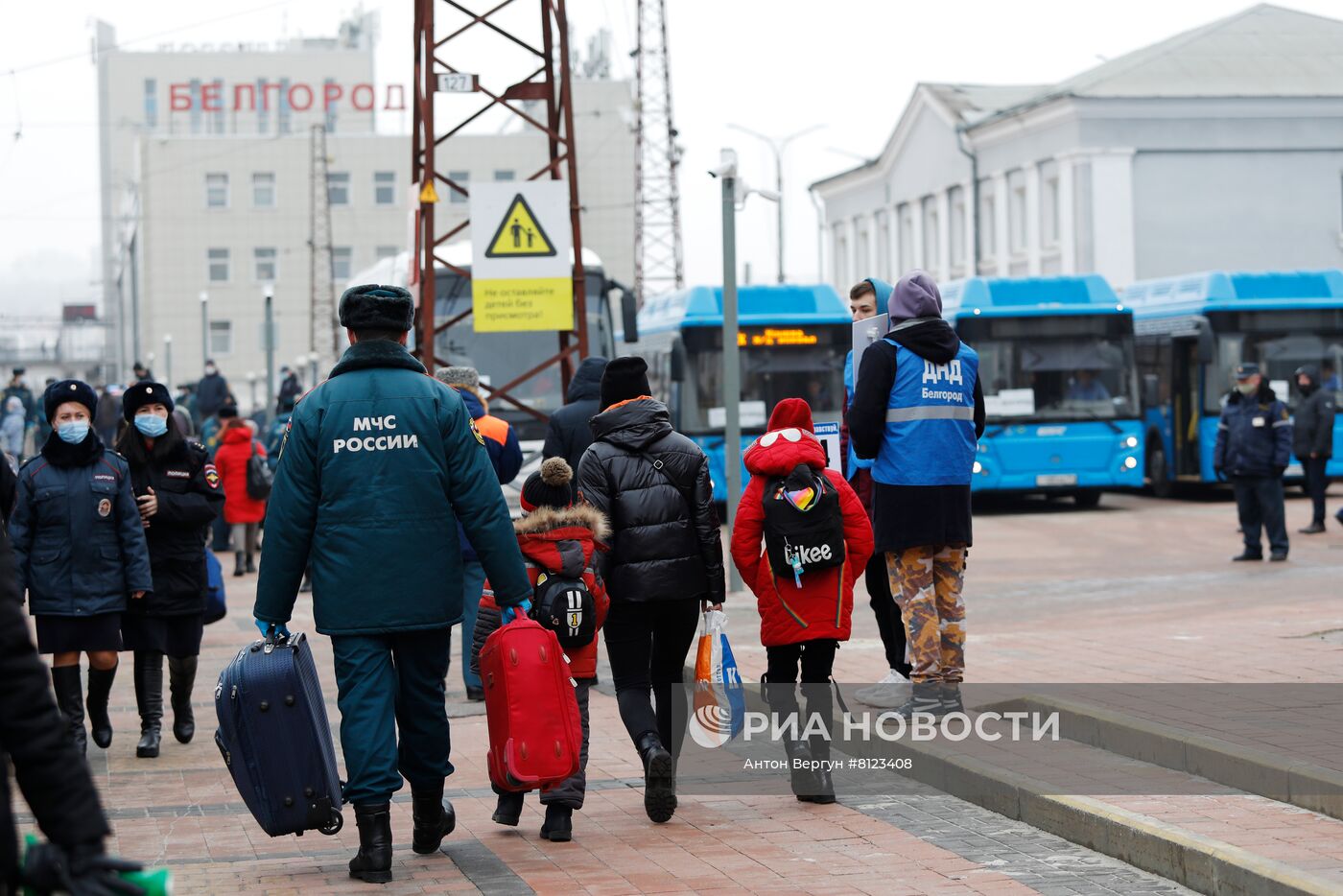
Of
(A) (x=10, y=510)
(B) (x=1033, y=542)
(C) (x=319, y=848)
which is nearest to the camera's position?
(C) (x=319, y=848)

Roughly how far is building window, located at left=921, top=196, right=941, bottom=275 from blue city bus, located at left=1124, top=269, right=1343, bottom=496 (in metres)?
33.5

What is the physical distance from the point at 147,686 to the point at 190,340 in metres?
82.2

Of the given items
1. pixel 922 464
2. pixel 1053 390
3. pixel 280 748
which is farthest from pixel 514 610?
pixel 1053 390

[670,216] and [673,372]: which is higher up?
[670,216]

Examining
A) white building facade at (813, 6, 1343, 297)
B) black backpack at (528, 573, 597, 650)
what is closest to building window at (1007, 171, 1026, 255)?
white building facade at (813, 6, 1343, 297)

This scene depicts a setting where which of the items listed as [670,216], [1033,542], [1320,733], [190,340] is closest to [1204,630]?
[1320,733]

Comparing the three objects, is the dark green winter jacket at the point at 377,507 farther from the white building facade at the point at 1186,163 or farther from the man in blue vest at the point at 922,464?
the white building facade at the point at 1186,163

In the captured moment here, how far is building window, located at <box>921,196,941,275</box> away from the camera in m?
61.1

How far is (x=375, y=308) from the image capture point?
6438mm

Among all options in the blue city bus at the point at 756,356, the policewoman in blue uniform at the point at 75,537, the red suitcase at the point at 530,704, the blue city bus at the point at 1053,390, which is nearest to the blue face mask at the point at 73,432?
the policewoman in blue uniform at the point at 75,537

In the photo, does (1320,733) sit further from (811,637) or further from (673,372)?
(673,372)

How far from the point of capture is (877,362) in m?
8.36

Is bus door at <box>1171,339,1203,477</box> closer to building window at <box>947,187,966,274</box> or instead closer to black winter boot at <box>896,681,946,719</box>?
black winter boot at <box>896,681,946,719</box>

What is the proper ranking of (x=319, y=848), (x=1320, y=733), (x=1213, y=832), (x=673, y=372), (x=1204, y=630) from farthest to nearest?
(x=673, y=372) < (x=1204, y=630) < (x=1320, y=733) < (x=319, y=848) < (x=1213, y=832)
